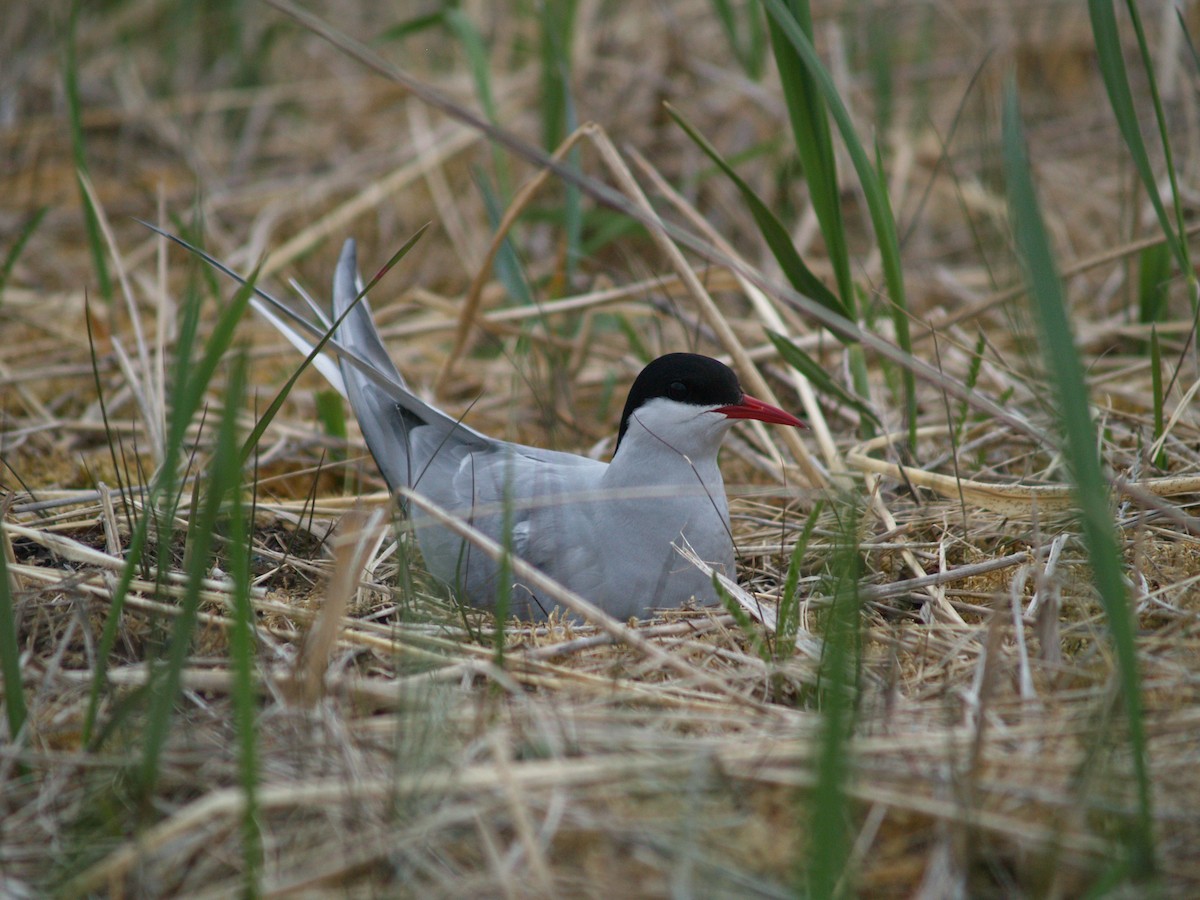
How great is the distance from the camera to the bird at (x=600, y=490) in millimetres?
2393

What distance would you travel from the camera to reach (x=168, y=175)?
5.12 meters

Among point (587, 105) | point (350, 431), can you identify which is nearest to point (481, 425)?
point (350, 431)

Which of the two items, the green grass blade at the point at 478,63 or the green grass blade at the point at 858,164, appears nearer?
the green grass blade at the point at 858,164

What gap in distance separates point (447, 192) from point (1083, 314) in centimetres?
247

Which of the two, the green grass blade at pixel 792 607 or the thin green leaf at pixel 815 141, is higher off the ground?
the thin green leaf at pixel 815 141

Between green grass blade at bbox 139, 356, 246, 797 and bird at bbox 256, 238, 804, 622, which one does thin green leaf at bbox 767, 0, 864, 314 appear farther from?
green grass blade at bbox 139, 356, 246, 797

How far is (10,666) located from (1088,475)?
144cm

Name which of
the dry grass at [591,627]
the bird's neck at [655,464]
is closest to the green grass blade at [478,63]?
the dry grass at [591,627]

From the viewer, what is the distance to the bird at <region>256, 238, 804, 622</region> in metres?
2.39

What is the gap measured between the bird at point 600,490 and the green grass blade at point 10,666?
82 cm

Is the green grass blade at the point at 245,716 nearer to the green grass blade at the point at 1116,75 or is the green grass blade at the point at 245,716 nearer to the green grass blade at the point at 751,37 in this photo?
the green grass blade at the point at 1116,75

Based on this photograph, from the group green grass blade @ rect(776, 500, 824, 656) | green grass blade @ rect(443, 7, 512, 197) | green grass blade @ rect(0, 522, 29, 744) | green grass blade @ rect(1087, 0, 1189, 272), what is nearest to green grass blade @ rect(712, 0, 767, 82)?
green grass blade @ rect(443, 7, 512, 197)

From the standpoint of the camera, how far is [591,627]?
7.04 ft

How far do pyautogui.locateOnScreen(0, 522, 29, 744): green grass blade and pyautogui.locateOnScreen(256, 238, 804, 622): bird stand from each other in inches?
32.5
